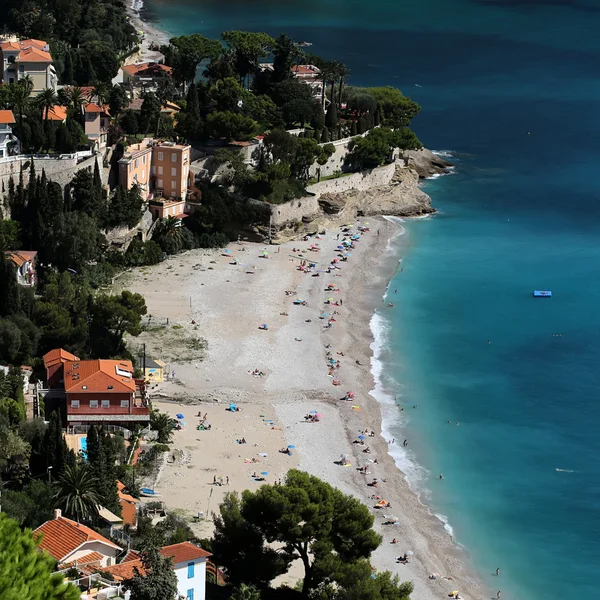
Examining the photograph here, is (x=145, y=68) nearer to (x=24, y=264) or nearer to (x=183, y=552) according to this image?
(x=24, y=264)

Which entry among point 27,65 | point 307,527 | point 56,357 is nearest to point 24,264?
point 56,357

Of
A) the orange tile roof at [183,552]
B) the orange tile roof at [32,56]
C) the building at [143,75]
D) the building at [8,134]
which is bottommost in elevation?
the orange tile roof at [183,552]

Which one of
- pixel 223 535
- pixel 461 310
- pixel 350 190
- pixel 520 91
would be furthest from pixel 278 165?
pixel 520 91

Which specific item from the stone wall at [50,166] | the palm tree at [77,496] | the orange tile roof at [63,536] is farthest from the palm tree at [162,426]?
the stone wall at [50,166]

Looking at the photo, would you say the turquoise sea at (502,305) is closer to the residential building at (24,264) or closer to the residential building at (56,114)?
the residential building at (24,264)

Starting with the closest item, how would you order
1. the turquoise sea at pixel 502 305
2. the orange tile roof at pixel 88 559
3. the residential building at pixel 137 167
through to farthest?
the orange tile roof at pixel 88 559
the turquoise sea at pixel 502 305
the residential building at pixel 137 167

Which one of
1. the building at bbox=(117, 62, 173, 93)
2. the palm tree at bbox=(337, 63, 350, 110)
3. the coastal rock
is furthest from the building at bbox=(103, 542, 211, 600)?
the coastal rock
